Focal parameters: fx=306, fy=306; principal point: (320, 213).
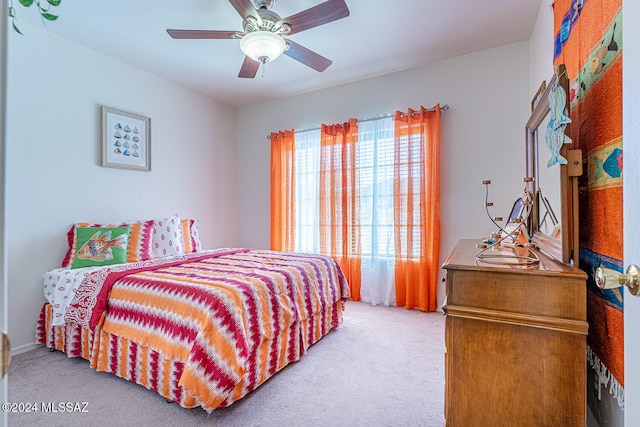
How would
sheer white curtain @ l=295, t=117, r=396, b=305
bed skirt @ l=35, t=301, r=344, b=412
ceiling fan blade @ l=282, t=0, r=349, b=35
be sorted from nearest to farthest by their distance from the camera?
bed skirt @ l=35, t=301, r=344, b=412, ceiling fan blade @ l=282, t=0, r=349, b=35, sheer white curtain @ l=295, t=117, r=396, b=305

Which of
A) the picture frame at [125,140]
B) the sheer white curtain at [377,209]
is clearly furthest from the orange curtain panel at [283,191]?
the picture frame at [125,140]

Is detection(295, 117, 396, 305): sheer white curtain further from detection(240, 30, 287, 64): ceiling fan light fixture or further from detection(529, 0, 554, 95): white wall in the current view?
detection(240, 30, 287, 64): ceiling fan light fixture

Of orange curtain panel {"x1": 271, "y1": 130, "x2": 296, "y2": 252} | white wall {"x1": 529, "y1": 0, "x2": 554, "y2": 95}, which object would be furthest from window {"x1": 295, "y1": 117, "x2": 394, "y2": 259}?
white wall {"x1": 529, "y1": 0, "x2": 554, "y2": 95}

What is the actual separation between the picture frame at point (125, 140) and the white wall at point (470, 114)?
2190 mm

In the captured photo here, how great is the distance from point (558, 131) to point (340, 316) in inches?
89.2

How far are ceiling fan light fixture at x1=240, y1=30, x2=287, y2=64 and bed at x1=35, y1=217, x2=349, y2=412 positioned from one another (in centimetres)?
154

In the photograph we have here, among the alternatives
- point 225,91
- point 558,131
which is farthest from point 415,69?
point 558,131

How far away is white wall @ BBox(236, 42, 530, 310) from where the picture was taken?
2934 mm

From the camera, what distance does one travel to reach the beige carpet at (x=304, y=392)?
1.61 metres

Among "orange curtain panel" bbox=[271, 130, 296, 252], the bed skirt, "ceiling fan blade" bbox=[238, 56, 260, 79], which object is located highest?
"ceiling fan blade" bbox=[238, 56, 260, 79]

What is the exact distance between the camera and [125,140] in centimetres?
316

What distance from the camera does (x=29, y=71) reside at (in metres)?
2.49

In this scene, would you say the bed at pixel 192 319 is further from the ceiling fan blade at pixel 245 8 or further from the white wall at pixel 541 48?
the white wall at pixel 541 48

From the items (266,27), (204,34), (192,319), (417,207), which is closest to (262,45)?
(266,27)
